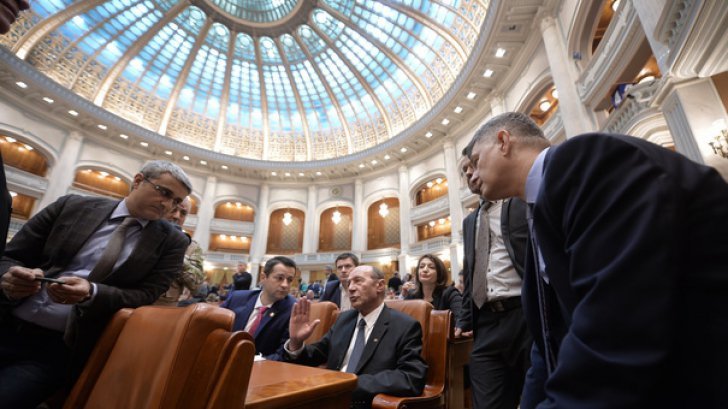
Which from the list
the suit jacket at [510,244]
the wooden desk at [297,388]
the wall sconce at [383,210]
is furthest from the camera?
the wall sconce at [383,210]

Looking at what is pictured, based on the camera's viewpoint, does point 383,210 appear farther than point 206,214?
No

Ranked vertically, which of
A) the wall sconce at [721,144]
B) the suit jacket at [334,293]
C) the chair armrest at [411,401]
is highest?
the wall sconce at [721,144]

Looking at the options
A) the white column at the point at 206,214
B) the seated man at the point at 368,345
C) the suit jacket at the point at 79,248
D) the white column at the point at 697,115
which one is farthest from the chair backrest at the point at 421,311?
the white column at the point at 206,214

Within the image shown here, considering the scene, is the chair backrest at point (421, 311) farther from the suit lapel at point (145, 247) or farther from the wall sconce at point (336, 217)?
the wall sconce at point (336, 217)

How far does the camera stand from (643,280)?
0.57 meters

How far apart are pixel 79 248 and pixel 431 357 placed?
2402mm

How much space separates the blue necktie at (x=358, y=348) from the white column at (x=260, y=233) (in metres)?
16.0

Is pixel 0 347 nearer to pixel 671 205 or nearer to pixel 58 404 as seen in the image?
pixel 58 404

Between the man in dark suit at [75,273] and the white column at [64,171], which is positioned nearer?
the man in dark suit at [75,273]

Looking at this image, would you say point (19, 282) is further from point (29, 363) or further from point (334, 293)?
point (334, 293)

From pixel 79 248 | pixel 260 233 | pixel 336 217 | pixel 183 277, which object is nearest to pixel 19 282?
pixel 79 248

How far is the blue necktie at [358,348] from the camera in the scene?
211 cm

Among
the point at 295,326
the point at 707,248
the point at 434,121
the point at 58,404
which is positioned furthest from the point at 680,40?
the point at 434,121

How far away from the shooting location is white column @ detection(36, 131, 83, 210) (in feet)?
41.1
